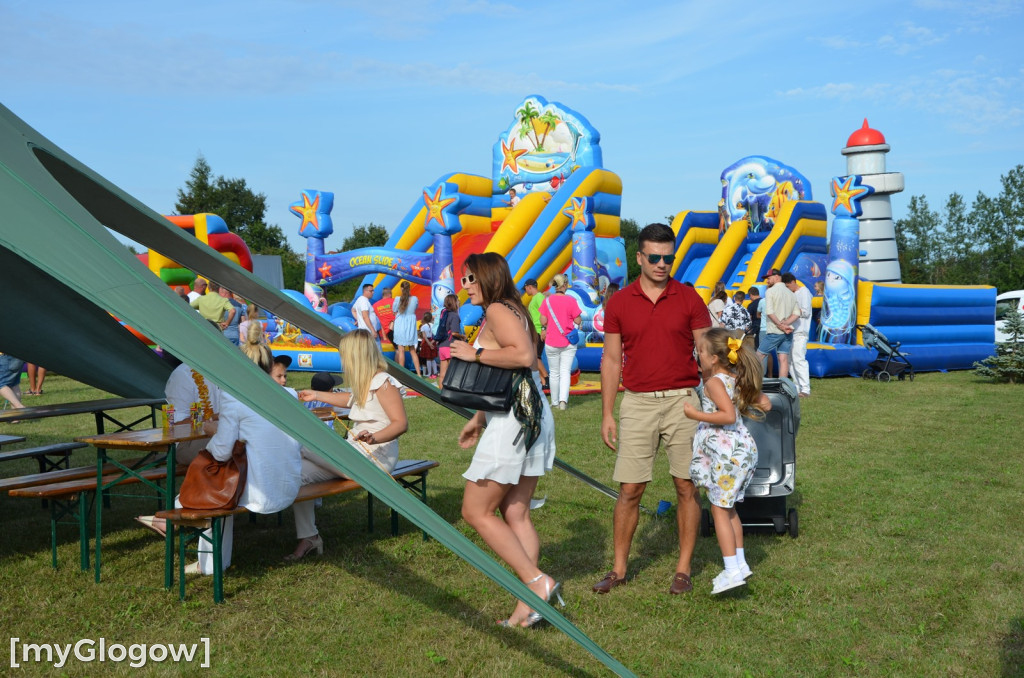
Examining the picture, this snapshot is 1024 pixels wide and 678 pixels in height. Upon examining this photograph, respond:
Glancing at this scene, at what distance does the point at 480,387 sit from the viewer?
12.5ft

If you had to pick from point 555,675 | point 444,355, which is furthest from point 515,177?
point 555,675

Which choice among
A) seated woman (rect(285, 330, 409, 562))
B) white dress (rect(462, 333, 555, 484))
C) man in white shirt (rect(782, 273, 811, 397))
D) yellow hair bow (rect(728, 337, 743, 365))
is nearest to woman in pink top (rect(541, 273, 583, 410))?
man in white shirt (rect(782, 273, 811, 397))

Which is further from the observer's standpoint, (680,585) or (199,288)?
(199,288)

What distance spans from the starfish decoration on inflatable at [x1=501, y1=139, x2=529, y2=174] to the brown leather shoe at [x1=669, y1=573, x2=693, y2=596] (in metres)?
21.3

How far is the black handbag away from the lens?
379 centimetres

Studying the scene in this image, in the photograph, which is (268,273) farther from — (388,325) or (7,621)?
(7,621)

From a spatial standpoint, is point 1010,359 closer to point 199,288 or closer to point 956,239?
point 199,288

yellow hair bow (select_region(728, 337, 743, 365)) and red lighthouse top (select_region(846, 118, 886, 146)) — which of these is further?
red lighthouse top (select_region(846, 118, 886, 146))

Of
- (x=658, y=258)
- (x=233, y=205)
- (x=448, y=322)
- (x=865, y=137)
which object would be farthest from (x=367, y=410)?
(x=233, y=205)

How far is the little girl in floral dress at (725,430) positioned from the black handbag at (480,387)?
1042 millimetres

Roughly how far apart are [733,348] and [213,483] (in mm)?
2677

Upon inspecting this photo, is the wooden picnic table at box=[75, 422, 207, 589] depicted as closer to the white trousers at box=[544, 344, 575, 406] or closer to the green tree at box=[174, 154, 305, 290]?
the white trousers at box=[544, 344, 575, 406]

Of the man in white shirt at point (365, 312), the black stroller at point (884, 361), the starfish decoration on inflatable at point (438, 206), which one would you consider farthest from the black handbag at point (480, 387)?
the starfish decoration on inflatable at point (438, 206)

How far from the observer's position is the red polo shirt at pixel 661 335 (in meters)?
4.40
